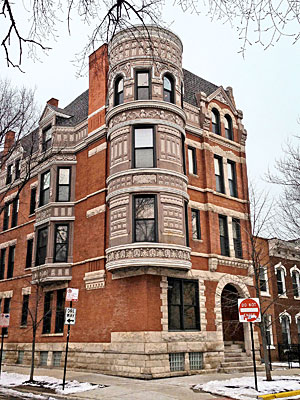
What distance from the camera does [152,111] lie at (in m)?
20.2

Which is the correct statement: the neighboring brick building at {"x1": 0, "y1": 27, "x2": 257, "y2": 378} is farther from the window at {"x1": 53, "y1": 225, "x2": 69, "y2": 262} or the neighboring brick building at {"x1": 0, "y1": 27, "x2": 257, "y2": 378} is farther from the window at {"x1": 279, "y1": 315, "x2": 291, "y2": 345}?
the window at {"x1": 279, "y1": 315, "x2": 291, "y2": 345}

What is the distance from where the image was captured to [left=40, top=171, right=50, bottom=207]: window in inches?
991

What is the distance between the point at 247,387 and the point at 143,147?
37.3 feet

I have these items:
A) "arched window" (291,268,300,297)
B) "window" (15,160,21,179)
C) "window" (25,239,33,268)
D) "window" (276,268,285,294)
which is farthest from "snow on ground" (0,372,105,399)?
"arched window" (291,268,300,297)

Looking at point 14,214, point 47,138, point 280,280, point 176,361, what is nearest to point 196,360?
point 176,361

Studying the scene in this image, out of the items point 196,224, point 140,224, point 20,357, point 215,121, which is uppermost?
point 215,121

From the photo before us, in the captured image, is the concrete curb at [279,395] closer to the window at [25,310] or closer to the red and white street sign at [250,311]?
the red and white street sign at [250,311]

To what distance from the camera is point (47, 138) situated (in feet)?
87.1

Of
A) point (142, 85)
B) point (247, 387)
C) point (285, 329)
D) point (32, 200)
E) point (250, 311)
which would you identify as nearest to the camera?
point (250, 311)

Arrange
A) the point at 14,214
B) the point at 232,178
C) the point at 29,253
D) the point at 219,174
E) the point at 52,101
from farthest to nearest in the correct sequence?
the point at 52,101 < the point at 14,214 < the point at 29,253 < the point at 232,178 < the point at 219,174

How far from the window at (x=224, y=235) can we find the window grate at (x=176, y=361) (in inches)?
263

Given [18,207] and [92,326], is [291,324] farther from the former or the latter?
[18,207]

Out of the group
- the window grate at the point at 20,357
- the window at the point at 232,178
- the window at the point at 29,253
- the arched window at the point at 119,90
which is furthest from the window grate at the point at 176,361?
the arched window at the point at 119,90

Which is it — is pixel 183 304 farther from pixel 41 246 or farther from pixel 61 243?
pixel 41 246
